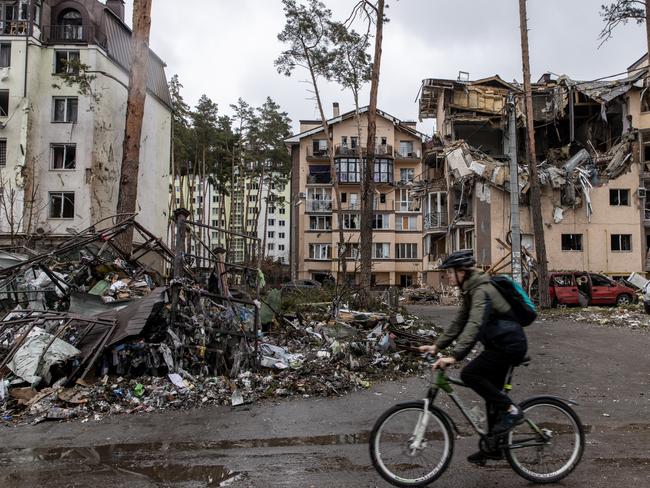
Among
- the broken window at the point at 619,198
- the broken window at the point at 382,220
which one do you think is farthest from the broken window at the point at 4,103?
the broken window at the point at 619,198

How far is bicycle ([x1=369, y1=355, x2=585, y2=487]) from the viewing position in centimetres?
393

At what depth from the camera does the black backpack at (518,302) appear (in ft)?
Result: 13.2

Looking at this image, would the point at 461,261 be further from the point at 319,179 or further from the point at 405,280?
the point at 405,280

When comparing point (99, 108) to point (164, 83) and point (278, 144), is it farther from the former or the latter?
point (278, 144)

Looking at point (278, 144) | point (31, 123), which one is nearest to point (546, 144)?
point (278, 144)

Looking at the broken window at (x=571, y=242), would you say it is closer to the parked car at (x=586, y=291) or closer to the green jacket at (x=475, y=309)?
the parked car at (x=586, y=291)

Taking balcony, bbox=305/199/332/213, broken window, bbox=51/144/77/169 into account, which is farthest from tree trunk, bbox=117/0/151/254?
balcony, bbox=305/199/332/213

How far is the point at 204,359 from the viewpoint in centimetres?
767

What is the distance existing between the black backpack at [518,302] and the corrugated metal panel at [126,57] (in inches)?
1143

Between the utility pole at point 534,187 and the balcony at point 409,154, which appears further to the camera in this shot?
the balcony at point 409,154

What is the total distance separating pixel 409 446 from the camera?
3.95 meters

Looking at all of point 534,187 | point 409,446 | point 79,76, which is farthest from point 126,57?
point 409,446

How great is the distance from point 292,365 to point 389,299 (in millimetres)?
9234

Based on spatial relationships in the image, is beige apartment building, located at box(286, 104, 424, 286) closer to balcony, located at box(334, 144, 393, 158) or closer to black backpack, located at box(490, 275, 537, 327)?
balcony, located at box(334, 144, 393, 158)
